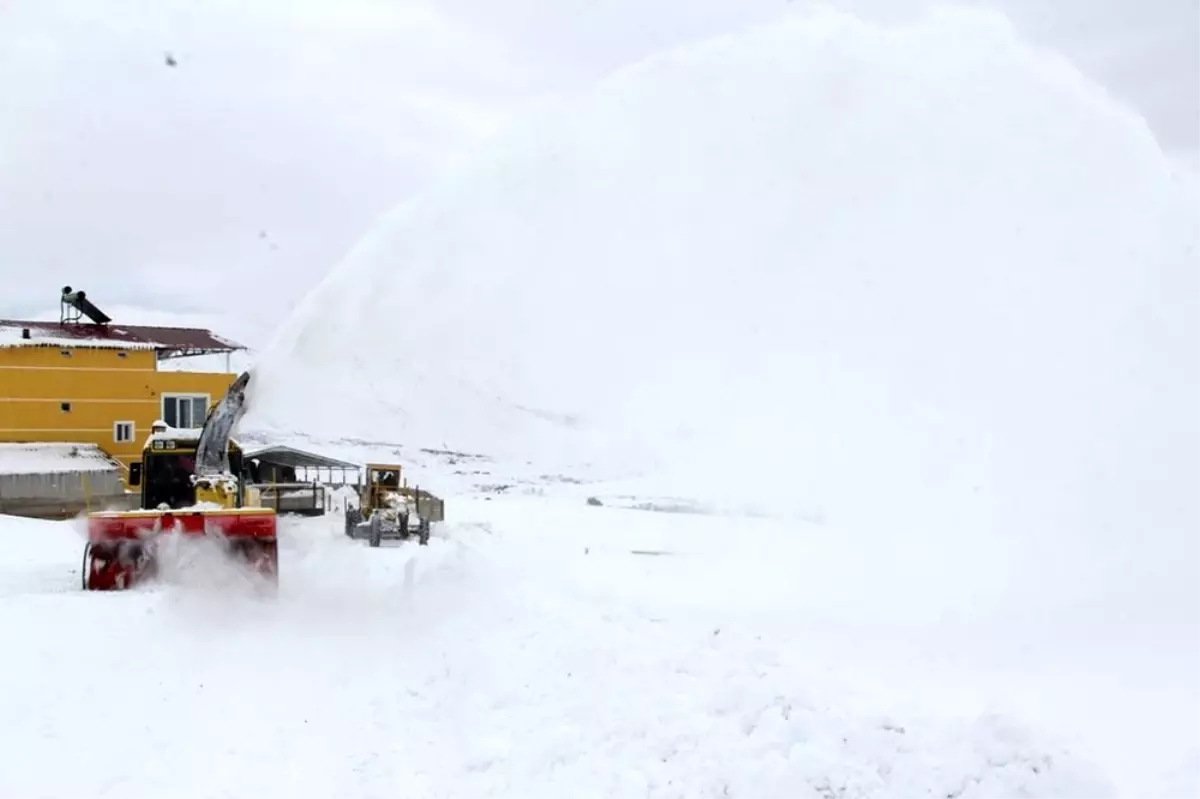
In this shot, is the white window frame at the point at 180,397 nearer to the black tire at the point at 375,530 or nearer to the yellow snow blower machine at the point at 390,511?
the yellow snow blower machine at the point at 390,511

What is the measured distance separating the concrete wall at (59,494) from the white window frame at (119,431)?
7.44 feet

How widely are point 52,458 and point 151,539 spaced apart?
17.7m

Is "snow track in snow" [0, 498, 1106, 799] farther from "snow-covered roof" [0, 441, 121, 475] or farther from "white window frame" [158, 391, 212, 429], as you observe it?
"white window frame" [158, 391, 212, 429]

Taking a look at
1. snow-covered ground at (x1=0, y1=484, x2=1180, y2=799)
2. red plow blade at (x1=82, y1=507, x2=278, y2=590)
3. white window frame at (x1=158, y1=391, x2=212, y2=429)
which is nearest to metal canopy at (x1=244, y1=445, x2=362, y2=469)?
white window frame at (x1=158, y1=391, x2=212, y2=429)

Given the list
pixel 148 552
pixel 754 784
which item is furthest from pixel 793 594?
pixel 148 552

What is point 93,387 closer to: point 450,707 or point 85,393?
point 85,393

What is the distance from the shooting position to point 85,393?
27734 millimetres

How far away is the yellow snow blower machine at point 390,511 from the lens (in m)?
20.0

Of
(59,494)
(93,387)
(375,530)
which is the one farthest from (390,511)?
(93,387)

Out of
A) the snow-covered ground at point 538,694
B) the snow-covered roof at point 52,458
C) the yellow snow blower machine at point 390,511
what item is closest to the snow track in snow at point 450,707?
the snow-covered ground at point 538,694

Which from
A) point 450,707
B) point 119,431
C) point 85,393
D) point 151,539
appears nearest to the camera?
point 450,707

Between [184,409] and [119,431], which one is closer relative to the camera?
[119,431]

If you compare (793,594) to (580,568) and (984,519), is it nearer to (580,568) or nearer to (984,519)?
(580,568)

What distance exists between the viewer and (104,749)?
721cm
